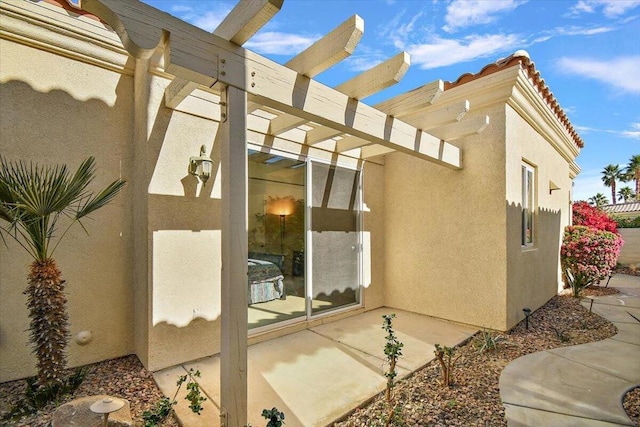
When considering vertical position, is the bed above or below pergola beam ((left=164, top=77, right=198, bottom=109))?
below

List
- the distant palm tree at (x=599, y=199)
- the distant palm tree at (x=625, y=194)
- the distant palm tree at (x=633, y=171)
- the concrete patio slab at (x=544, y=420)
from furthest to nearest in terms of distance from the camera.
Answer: the distant palm tree at (x=599, y=199)
the distant palm tree at (x=625, y=194)
the distant palm tree at (x=633, y=171)
the concrete patio slab at (x=544, y=420)

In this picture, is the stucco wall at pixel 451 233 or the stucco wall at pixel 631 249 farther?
the stucco wall at pixel 631 249

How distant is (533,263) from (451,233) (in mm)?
2250

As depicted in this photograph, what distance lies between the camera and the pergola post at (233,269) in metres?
2.65

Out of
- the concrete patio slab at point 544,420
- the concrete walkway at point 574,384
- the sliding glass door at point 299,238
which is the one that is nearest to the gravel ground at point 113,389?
the sliding glass door at point 299,238

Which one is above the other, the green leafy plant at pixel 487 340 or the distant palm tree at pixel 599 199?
the distant palm tree at pixel 599 199

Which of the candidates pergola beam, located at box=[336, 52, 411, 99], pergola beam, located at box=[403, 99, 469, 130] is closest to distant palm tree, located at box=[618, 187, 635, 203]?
pergola beam, located at box=[403, 99, 469, 130]

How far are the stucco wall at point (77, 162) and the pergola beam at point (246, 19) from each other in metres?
2.50

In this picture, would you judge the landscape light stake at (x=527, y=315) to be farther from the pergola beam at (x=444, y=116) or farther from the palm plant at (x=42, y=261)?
the palm plant at (x=42, y=261)

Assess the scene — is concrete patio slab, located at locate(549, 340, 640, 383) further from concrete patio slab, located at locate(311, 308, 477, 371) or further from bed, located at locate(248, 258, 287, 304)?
bed, located at locate(248, 258, 287, 304)

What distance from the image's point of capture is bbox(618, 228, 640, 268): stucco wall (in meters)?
15.4

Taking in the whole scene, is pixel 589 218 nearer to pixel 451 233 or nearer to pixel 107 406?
pixel 451 233

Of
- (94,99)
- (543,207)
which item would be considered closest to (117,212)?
(94,99)

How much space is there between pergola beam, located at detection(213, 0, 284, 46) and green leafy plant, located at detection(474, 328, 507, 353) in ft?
17.6
